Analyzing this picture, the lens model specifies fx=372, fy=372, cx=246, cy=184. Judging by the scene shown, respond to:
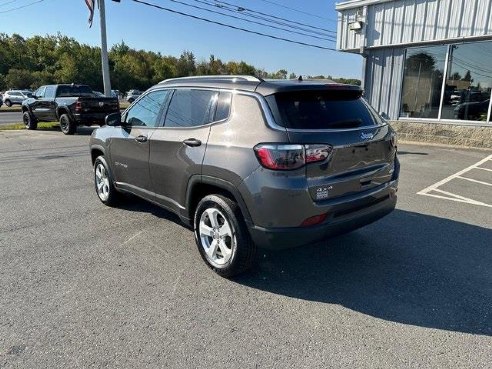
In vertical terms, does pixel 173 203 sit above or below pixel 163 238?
above

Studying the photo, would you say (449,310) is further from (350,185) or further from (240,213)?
(240,213)

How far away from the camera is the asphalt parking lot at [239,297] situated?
251cm

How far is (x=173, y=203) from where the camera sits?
402 cm

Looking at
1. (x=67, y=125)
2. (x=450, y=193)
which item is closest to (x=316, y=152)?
(x=450, y=193)

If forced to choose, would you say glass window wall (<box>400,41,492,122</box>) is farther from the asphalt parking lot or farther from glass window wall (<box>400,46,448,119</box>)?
the asphalt parking lot

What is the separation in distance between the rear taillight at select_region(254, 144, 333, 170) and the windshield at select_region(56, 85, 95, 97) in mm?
14458

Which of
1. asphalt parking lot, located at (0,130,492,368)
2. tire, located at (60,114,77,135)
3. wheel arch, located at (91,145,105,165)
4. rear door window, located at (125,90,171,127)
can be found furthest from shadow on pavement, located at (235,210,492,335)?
tire, located at (60,114,77,135)

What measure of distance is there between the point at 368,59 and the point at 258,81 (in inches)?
438

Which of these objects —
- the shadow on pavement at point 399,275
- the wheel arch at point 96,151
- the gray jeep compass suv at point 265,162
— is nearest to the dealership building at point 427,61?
the shadow on pavement at point 399,275

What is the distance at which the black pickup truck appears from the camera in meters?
14.3

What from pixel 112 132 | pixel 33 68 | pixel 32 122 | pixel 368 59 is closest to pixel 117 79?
pixel 33 68

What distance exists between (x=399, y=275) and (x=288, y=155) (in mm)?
1674

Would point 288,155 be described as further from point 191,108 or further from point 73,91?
point 73,91

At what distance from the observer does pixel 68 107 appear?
1454 centimetres
